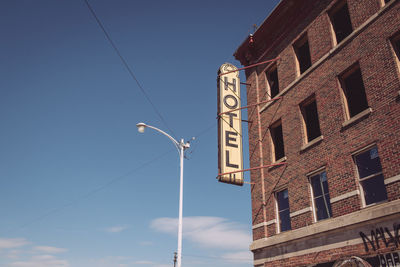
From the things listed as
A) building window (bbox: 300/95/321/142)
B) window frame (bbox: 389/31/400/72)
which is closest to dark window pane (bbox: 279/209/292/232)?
building window (bbox: 300/95/321/142)

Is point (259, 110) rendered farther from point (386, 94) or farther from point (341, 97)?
point (386, 94)

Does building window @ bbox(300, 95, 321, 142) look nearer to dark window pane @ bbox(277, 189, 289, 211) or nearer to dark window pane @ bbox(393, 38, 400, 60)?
dark window pane @ bbox(277, 189, 289, 211)

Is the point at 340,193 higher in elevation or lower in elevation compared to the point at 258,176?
lower

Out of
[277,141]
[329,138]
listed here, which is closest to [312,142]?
[329,138]

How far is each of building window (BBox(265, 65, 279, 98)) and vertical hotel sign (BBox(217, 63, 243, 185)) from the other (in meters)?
1.80

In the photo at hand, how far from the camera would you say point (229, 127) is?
17547 mm

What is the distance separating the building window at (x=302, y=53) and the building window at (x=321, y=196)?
5.76 metres

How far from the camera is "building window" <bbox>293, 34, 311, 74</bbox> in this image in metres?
16.4

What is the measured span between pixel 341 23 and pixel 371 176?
7.28 m

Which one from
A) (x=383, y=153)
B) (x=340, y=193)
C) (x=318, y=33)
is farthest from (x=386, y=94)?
(x=318, y=33)

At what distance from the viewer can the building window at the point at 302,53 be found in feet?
53.9

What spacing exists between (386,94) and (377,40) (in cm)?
228

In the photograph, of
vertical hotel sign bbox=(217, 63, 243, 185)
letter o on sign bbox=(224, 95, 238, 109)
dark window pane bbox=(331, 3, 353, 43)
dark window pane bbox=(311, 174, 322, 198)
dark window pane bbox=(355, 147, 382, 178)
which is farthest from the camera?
letter o on sign bbox=(224, 95, 238, 109)

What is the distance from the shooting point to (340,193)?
39.7 feet
